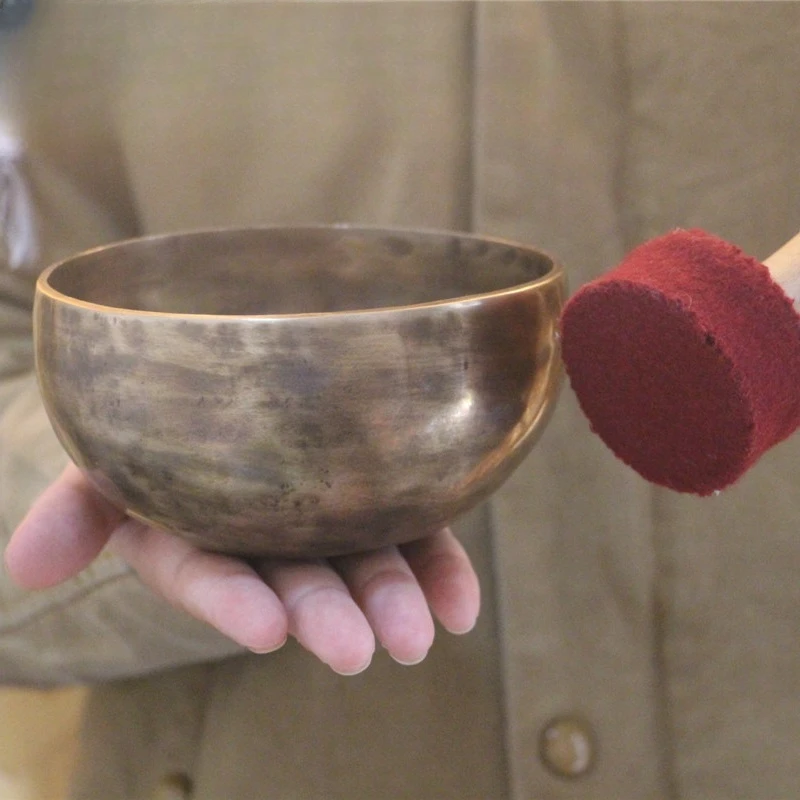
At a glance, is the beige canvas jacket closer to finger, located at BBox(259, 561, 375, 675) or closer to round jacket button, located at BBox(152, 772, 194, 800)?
round jacket button, located at BBox(152, 772, 194, 800)

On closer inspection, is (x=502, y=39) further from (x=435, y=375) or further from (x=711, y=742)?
(x=711, y=742)

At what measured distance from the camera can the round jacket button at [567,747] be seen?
0.43 meters

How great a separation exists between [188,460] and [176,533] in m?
0.05

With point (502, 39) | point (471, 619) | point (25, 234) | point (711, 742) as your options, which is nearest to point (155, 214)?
point (25, 234)

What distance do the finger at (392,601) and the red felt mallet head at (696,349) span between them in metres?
0.10

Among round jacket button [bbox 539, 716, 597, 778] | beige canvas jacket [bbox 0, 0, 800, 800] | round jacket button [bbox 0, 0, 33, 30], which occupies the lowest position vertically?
round jacket button [bbox 539, 716, 597, 778]

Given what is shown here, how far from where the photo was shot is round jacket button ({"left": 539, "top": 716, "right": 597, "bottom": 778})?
43 centimetres

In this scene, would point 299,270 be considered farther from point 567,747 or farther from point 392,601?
point 567,747

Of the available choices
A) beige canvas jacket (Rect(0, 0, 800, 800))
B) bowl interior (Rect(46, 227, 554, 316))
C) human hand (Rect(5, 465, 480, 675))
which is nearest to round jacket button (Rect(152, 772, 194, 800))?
beige canvas jacket (Rect(0, 0, 800, 800))

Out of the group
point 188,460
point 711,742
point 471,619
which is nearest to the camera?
point 188,460

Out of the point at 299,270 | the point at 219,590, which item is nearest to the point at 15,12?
the point at 299,270

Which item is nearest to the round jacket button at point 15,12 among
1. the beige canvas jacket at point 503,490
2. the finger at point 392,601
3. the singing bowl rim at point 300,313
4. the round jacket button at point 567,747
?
the beige canvas jacket at point 503,490

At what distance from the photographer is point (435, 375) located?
0.23m

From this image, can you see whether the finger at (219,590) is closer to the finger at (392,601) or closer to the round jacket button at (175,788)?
the finger at (392,601)
